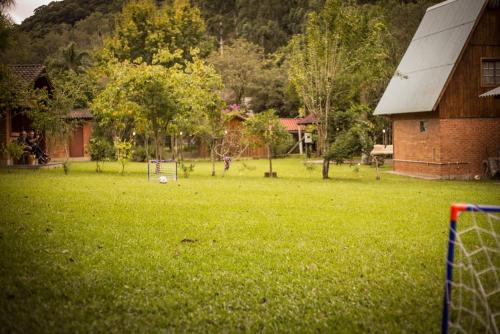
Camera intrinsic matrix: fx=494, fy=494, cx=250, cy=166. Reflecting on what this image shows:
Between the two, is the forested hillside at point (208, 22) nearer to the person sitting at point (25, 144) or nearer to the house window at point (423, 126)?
the person sitting at point (25, 144)

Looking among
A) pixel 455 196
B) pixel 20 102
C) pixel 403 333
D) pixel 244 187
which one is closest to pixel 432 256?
pixel 403 333

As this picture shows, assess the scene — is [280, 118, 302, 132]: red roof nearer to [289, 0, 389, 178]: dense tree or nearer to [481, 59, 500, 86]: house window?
[289, 0, 389, 178]: dense tree

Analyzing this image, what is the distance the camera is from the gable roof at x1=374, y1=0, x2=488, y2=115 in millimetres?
22609

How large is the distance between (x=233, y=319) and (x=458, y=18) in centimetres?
2292

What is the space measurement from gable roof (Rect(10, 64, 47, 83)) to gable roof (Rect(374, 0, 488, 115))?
19193 mm

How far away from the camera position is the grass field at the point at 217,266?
17.3ft

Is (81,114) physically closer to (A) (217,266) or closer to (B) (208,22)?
(B) (208,22)

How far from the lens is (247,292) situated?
6.07 meters

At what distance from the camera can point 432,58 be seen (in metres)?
24.5

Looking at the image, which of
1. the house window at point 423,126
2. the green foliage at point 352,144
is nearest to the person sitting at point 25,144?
the green foliage at point 352,144

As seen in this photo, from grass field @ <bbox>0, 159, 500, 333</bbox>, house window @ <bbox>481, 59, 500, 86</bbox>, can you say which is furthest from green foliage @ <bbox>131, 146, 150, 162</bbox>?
grass field @ <bbox>0, 159, 500, 333</bbox>

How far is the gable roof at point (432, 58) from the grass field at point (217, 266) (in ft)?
38.4

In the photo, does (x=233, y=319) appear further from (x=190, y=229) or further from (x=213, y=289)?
(x=190, y=229)

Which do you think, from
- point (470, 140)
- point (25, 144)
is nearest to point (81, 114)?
point (25, 144)
